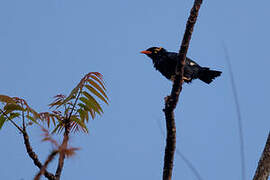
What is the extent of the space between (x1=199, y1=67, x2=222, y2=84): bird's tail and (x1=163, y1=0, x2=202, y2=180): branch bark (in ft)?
14.3

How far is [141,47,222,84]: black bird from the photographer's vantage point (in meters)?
6.84

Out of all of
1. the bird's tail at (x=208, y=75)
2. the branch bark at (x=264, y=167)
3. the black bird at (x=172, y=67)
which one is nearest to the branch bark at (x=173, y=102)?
the branch bark at (x=264, y=167)

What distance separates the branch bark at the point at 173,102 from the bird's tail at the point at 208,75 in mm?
4359

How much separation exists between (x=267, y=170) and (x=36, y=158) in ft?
5.37

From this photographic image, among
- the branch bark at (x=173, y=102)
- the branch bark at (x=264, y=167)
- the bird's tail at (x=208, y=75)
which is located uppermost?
Result: the bird's tail at (x=208, y=75)

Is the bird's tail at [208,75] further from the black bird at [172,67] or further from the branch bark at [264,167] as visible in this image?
the branch bark at [264,167]

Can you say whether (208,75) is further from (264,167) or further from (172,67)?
(264,167)

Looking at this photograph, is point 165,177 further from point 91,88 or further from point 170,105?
point 91,88

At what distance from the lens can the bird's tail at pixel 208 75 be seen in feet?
24.3

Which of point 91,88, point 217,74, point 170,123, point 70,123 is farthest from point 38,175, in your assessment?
point 217,74

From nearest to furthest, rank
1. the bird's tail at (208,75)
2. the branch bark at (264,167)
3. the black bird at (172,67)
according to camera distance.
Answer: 1. the branch bark at (264,167)
2. the black bird at (172,67)
3. the bird's tail at (208,75)

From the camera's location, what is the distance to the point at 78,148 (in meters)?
1.13

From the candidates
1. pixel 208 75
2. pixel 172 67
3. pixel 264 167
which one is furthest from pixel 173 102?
pixel 208 75

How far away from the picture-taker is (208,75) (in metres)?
7.50
